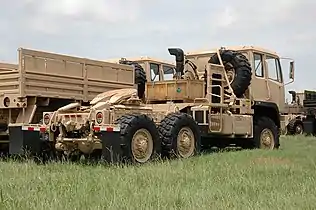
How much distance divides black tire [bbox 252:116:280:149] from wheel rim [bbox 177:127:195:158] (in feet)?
11.2

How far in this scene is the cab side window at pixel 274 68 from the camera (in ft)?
53.7

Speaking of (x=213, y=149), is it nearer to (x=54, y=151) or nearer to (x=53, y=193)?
(x=54, y=151)

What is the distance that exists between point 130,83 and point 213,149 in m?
2.94

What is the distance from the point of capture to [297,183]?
8047 mm

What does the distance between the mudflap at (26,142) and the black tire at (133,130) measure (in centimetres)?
206

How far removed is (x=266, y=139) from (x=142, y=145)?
576cm

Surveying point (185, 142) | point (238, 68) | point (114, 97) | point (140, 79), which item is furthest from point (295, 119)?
point (114, 97)

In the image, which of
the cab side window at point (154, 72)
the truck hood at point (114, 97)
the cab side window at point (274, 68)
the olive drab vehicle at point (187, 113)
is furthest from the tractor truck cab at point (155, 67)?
the truck hood at point (114, 97)

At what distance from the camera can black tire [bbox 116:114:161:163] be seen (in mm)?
10672

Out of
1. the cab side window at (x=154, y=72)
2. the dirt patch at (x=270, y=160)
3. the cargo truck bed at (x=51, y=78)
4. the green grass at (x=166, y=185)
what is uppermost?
the cab side window at (x=154, y=72)

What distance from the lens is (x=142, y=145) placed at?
11.2 m

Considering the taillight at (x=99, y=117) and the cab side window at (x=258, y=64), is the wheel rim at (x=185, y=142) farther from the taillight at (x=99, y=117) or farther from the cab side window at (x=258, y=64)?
the cab side window at (x=258, y=64)

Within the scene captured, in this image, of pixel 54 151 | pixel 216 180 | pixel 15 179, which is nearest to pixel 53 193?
pixel 15 179

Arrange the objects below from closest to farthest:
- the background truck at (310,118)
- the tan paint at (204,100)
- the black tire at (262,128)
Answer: the tan paint at (204,100)
the black tire at (262,128)
the background truck at (310,118)
